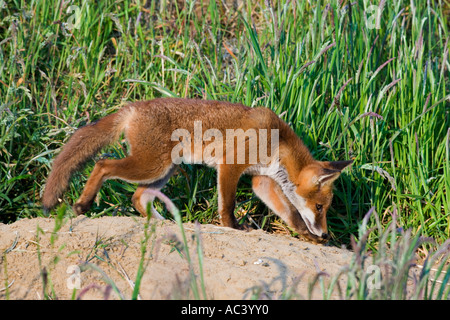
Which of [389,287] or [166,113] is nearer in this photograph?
[389,287]

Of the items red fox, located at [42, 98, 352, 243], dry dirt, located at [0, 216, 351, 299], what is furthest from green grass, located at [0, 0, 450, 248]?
dry dirt, located at [0, 216, 351, 299]

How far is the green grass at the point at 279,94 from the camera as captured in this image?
5551mm

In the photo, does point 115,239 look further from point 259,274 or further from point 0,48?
point 0,48

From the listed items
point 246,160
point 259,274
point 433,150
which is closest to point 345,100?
point 433,150

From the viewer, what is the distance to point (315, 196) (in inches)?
209

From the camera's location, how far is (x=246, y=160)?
522cm

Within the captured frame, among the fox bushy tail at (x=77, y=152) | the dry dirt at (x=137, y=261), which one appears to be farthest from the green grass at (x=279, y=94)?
the dry dirt at (x=137, y=261)

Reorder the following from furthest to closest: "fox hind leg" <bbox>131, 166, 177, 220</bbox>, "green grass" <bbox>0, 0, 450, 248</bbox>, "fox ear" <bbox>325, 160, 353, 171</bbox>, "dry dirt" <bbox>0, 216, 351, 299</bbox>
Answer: "green grass" <bbox>0, 0, 450, 248</bbox> → "fox hind leg" <bbox>131, 166, 177, 220</bbox> → "fox ear" <bbox>325, 160, 353, 171</bbox> → "dry dirt" <bbox>0, 216, 351, 299</bbox>

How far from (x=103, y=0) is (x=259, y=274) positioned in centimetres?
484

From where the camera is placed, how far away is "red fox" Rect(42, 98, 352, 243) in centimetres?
488

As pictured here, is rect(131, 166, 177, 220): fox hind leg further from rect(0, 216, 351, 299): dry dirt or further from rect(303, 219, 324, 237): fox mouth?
rect(303, 219, 324, 237): fox mouth

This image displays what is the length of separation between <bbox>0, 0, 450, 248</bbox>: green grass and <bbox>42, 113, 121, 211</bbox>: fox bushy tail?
0.24 meters

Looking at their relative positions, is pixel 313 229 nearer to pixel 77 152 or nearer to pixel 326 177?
pixel 326 177

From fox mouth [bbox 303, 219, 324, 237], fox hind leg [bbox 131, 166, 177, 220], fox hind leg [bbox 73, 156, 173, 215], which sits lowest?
fox mouth [bbox 303, 219, 324, 237]
